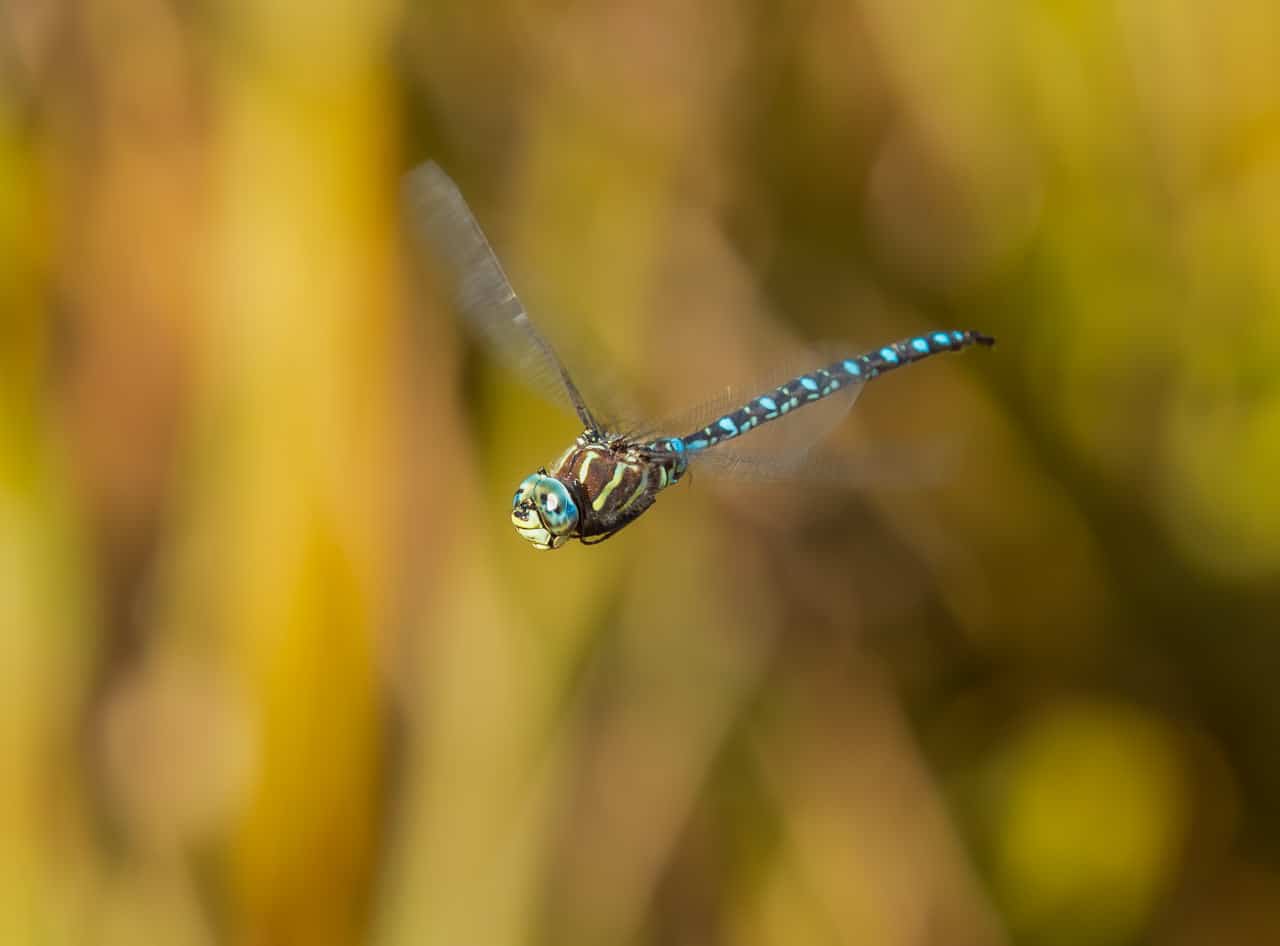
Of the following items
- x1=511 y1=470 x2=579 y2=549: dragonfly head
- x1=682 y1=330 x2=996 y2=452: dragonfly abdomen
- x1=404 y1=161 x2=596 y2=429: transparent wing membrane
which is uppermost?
x1=404 y1=161 x2=596 y2=429: transparent wing membrane

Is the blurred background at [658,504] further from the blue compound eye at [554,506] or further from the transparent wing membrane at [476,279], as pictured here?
the blue compound eye at [554,506]

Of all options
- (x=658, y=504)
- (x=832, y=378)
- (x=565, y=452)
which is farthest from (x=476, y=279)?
(x=658, y=504)

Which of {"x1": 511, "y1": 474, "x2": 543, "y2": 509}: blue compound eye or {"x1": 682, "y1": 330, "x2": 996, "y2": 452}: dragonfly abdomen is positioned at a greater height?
{"x1": 682, "y1": 330, "x2": 996, "y2": 452}: dragonfly abdomen

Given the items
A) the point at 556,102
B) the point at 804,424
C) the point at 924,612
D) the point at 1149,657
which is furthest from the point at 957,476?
the point at 556,102

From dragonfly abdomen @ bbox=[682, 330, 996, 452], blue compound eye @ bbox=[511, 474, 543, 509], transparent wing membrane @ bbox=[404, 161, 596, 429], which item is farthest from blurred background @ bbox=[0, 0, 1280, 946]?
blue compound eye @ bbox=[511, 474, 543, 509]

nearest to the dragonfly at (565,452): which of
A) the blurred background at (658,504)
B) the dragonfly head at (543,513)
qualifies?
the dragonfly head at (543,513)

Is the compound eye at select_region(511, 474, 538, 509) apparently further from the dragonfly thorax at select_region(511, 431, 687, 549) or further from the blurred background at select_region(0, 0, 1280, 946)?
the blurred background at select_region(0, 0, 1280, 946)
